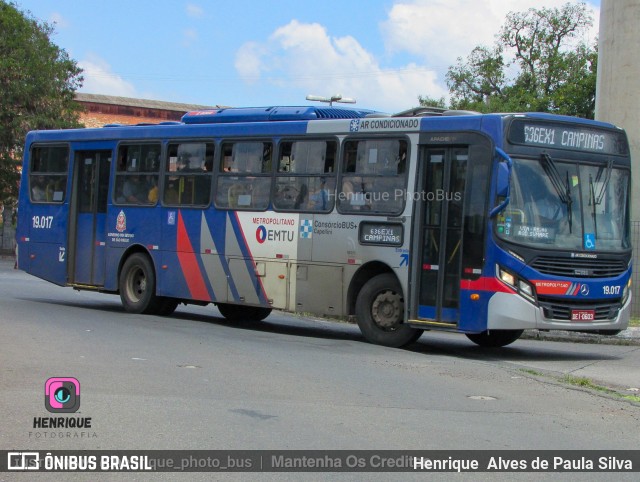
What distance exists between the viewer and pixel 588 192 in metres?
13.6

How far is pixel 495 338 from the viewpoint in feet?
50.0

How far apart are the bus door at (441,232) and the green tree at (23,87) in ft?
112

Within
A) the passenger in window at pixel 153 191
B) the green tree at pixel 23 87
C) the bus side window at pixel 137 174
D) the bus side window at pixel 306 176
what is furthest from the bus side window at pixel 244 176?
the green tree at pixel 23 87

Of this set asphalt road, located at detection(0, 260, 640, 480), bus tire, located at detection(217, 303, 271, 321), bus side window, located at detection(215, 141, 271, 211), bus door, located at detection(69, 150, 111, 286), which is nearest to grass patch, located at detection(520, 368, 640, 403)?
asphalt road, located at detection(0, 260, 640, 480)

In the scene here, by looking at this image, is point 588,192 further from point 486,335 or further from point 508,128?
point 486,335

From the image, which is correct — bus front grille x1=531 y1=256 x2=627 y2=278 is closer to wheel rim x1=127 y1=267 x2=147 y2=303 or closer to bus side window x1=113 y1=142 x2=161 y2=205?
bus side window x1=113 y1=142 x2=161 y2=205

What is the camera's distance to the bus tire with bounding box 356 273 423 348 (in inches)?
563

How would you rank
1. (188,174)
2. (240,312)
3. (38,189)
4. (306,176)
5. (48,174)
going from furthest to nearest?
(38,189), (48,174), (240,312), (188,174), (306,176)

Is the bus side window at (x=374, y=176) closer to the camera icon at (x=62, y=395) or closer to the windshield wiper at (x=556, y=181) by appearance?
the windshield wiper at (x=556, y=181)

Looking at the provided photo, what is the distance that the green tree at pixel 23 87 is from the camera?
44688 mm

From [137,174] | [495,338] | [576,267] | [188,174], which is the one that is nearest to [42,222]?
[137,174]

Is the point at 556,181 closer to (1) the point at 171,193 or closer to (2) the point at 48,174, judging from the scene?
(1) the point at 171,193

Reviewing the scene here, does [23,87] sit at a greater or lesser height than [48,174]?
greater

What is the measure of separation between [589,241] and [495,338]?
8.36 feet
